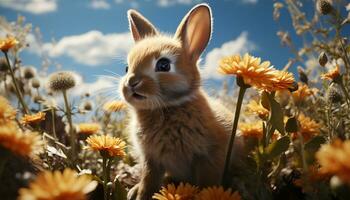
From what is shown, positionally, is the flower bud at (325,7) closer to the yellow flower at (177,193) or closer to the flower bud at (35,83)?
the yellow flower at (177,193)

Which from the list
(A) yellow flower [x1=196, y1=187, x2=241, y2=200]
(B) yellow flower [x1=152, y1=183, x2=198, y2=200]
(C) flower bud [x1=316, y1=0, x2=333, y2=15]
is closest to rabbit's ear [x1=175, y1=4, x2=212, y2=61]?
(C) flower bud [x1=316, y1=0, x2=333, y2=15]

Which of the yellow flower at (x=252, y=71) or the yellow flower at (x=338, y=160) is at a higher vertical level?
the yellow flower at (x=252, y=71)

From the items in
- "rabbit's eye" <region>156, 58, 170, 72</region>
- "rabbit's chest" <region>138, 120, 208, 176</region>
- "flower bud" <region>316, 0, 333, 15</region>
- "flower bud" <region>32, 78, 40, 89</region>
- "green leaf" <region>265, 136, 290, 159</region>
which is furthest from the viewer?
"flower bud" <region>32, 78, 40, 89</region>

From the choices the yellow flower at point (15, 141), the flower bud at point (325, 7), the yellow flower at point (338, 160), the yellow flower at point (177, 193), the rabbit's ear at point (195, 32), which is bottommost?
the yellow flower at point (177, 193)

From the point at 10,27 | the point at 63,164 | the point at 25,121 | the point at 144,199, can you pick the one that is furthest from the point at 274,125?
the point at 10,27

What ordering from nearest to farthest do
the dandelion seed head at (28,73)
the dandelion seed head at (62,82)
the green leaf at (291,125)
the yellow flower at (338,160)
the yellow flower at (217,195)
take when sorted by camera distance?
1. the yellow flower at (338,160)
2. the yellow flower at (217,195)
3. the green leaf at (291,125)
4. the dandelion seed head at (62,82)
5. the dandelion seed head at (28,73)

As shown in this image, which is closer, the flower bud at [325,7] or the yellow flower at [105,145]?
the yellow flower at [105,145]

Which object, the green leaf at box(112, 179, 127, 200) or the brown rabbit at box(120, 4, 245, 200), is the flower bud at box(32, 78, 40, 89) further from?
the green leaf at box(112, 179, 127, 200)

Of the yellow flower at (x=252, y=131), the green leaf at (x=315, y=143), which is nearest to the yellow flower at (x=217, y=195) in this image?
the green leaf at (x=315, y=143)
